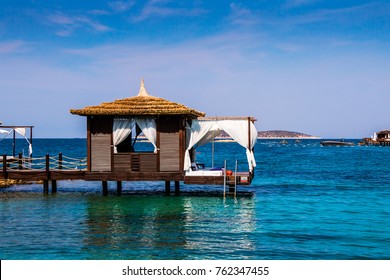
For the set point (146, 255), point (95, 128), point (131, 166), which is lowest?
point (146, 255)

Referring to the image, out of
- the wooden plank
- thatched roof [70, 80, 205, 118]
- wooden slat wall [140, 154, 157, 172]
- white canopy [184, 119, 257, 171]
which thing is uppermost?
thatched roof [70, 80, 205, 118]

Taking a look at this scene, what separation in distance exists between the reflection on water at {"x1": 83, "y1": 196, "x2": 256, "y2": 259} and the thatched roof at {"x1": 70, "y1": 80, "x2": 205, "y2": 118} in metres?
Answer: 4.81

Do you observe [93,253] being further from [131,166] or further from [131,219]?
[131,166]

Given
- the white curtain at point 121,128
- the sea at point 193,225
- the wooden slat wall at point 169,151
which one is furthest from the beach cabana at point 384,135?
the white curtain at point 121,128

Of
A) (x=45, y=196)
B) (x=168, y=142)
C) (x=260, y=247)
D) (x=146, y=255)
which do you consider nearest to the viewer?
(x=146, y=255)

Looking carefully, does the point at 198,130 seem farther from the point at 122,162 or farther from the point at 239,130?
the point at 122,162

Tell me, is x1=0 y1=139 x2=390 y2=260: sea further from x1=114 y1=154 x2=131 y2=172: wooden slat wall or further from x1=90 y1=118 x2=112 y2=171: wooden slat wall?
x1=90 y1=118 x2=112 y2=171: wooden slat wall

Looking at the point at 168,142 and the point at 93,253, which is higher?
the point at 168,142

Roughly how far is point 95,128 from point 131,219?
7.04 metres

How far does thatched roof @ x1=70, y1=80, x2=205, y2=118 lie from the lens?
26.2 m

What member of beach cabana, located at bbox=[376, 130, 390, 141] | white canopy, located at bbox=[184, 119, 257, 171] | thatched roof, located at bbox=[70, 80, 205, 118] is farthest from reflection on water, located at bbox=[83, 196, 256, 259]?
beach cabana, located at bbox=[376, 130, 390, 141]

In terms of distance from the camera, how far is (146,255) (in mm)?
16141
